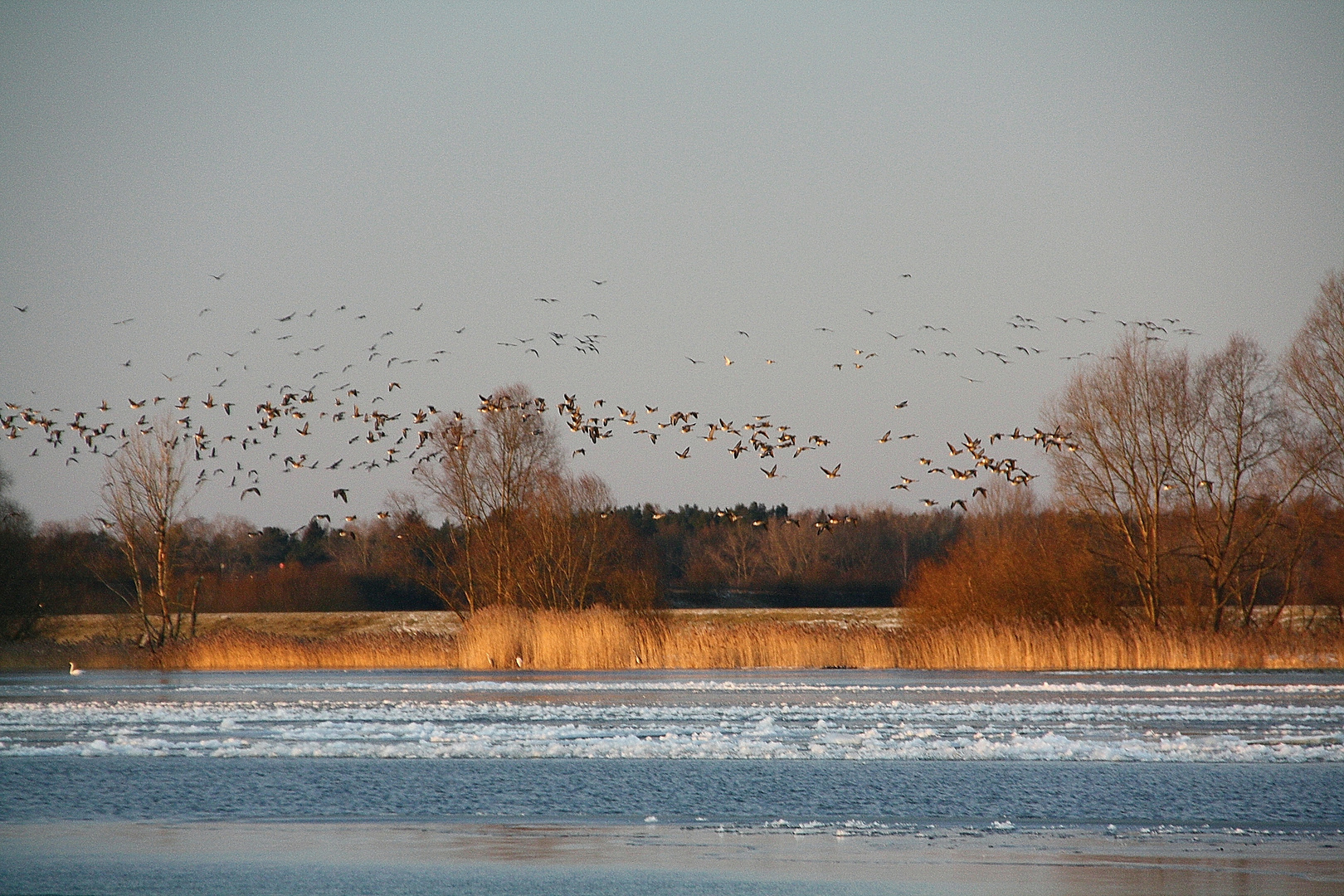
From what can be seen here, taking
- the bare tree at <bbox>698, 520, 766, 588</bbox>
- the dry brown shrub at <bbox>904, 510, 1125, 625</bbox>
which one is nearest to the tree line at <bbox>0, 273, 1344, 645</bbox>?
the dry brown shrub at <bbox>904, 510, 1125, 625</bbox>

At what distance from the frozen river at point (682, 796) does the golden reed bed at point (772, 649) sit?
10184 mm

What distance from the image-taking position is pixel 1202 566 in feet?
133

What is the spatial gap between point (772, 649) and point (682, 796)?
22168 mm

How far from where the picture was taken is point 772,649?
32750mm

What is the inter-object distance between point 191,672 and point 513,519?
1792 cm

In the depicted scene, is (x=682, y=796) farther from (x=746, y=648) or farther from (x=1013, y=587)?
(x=1013, y=587)

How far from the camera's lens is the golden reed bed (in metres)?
30.9

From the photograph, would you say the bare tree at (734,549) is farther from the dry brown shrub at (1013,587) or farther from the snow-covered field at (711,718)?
the snow-covered field at (711,718)

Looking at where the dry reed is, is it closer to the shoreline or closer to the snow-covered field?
the shoreline

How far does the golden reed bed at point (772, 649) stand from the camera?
3091 centimetres

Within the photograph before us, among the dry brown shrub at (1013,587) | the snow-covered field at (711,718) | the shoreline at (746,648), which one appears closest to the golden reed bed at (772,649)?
the shoreline at (746,648)

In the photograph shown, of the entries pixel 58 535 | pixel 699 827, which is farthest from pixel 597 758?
pixel 58 535

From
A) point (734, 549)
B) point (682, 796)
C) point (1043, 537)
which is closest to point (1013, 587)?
point (1043, 537)

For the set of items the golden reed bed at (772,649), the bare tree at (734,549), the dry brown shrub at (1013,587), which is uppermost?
the bare tree at (734,549)
